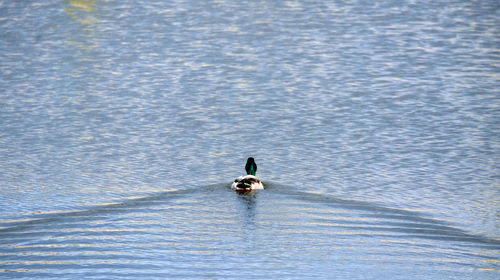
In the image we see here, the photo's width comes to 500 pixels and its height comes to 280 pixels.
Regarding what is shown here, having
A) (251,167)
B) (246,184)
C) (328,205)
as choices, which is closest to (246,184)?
(246,184)

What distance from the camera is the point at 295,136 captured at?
2766 cm

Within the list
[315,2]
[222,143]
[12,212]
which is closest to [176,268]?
[12,212]

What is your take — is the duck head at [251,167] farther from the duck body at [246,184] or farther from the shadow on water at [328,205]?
the duck body at [246,184]

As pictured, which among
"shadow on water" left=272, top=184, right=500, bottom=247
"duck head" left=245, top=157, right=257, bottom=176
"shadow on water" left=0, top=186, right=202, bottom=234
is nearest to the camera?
"shadow on water" left=272, top=184, right=500, bottom=247

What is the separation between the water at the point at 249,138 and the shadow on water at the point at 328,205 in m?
0.08

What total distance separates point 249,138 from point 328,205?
7813 millimetres

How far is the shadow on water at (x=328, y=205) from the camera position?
18016mm

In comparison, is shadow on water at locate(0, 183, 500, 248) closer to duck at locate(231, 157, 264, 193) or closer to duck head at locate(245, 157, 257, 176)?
duck at locate(231, 157, 264, 193)

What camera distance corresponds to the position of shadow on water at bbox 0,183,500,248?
18.0m

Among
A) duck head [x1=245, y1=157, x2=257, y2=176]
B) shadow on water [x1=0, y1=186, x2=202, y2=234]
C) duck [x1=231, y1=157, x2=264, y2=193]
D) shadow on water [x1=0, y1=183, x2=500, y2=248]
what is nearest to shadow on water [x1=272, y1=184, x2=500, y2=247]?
shadow on water [x1=0, y1=183, x2=500, y2=248]

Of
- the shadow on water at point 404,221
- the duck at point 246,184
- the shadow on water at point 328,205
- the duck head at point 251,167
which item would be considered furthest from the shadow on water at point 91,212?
the shadow on water at point 404,221

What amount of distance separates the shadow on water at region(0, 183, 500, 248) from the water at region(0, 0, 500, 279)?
0.08 m

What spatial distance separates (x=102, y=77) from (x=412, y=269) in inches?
899

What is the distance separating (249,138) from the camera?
27594 millimetres
